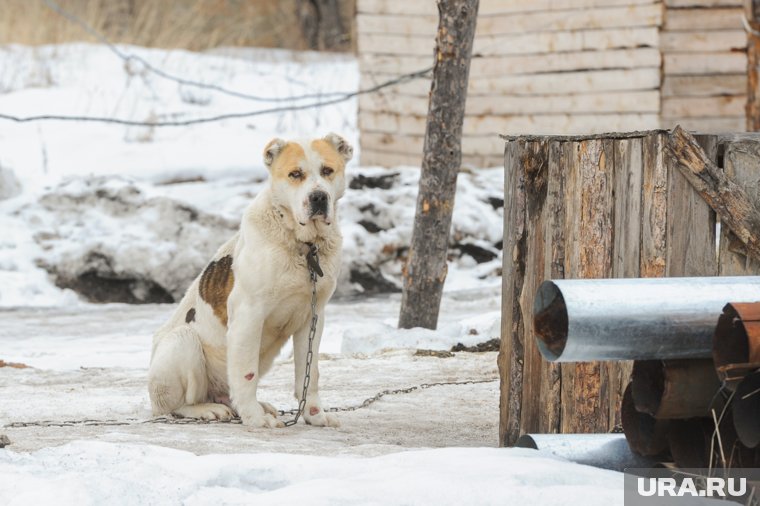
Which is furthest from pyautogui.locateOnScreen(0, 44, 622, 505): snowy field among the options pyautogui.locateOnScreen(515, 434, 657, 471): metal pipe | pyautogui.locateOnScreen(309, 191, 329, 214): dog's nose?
pyautogui.locateOnScreen(309, 191, 329, 214): dog's nose

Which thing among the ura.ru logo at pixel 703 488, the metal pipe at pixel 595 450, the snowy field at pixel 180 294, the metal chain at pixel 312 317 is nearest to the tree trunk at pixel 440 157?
the snowy field at pixel 180 294

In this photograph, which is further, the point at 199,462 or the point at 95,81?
the point at 95,81

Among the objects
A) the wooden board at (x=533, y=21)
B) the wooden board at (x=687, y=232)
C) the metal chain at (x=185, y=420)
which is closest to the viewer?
the wooden board at (x=687, y=232)

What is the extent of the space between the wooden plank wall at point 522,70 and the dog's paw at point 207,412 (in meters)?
9.09

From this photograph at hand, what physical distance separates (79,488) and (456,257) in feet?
31.3

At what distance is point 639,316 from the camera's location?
3.45 m

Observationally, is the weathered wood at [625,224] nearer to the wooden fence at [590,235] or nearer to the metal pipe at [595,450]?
the wooden fence at [590,235]

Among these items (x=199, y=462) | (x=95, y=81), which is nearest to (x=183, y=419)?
(x=199, y=462)

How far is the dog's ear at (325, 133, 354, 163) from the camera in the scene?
234 inches

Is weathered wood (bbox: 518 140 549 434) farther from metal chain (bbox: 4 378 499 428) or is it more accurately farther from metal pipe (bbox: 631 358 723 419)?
metal chain (bbox: 4 378 499 428)

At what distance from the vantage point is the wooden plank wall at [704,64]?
1379cm

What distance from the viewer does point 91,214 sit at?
498 inches

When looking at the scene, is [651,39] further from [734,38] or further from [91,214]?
[91,214]

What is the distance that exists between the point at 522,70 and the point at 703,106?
2.32 m
